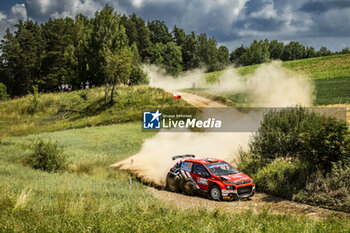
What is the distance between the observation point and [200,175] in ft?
52.1

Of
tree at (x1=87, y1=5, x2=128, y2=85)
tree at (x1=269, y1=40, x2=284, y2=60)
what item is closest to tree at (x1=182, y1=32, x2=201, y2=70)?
tree at (x1=269, y1=40, x2=284, y2=60)

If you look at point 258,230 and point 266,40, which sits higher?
point 266,40

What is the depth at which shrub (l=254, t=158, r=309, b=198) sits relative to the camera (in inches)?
603

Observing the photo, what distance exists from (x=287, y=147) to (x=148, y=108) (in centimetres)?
2777

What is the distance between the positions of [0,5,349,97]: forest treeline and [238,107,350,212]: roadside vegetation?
31.2m

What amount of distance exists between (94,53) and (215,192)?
45735 mm

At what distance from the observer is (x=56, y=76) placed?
84.8 m

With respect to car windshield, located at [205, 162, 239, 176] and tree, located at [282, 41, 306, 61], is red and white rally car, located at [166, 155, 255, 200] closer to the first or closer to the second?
car windshield, located at [205, 162, 239, 176]

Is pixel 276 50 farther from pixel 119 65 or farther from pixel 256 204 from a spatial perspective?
pixel 256 204

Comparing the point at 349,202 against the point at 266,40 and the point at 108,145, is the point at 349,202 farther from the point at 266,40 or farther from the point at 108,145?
the point at 266,40

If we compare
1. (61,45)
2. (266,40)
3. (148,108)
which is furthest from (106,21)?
(266,40)

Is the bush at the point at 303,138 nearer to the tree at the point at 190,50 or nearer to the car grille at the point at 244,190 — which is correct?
the car grille at the point at 244,190

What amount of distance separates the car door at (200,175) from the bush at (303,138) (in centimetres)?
467

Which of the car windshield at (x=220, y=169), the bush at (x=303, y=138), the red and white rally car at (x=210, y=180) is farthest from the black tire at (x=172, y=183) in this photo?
the bush at (x=303, y=138)
